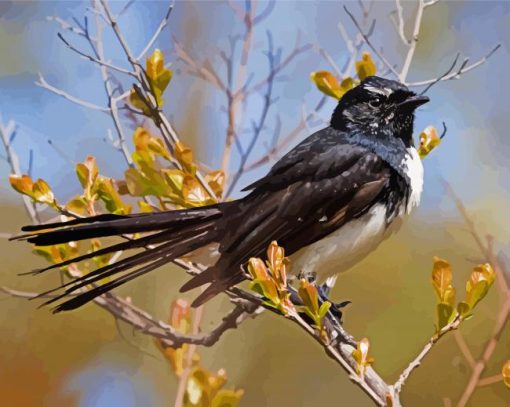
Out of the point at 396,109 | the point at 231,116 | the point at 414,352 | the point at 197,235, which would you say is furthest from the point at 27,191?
the point at 414,352

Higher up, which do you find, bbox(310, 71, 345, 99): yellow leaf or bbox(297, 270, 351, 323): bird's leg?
bbox(310, 71, 345, 99): yellow leaf

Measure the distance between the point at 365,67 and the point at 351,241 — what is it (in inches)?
22.8

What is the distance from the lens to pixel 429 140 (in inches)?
108

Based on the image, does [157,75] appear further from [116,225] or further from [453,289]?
[453,289]

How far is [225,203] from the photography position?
288 centimetres

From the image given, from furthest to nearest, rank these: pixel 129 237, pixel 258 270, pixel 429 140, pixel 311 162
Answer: pixel 311 162
pixel 429 140
pixel 129 237
pixel 258 270

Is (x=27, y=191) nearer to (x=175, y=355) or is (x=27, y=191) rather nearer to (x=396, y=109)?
(x=175, y=355)

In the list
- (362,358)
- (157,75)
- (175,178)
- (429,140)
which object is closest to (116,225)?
(175,178)

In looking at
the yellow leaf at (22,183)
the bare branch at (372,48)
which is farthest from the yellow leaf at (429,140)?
the yellow leaf at (22,183)

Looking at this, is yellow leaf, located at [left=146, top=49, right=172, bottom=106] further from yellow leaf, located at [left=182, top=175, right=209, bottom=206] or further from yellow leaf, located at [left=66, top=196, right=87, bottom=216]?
yellow leaf, located at [left=66, top=196, right=87, bottom=216]

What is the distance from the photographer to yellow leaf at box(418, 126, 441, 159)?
2.73 m

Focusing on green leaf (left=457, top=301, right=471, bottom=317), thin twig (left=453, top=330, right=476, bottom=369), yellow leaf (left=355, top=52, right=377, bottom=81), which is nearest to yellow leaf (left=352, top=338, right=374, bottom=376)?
green leaf (left=457, top=301, right=471, bottom=317)

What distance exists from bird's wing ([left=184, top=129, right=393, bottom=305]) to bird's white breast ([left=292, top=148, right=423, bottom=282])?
36 mm

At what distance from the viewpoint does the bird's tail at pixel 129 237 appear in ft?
7.47
